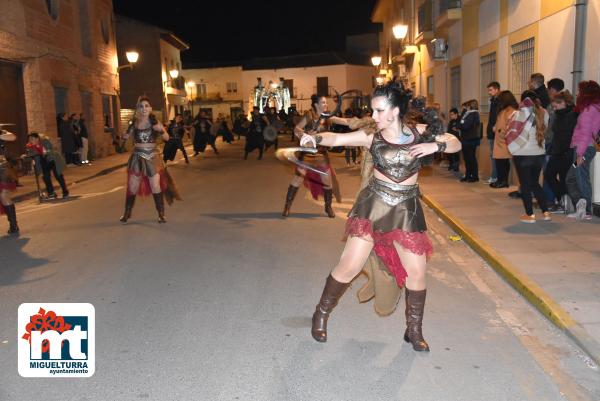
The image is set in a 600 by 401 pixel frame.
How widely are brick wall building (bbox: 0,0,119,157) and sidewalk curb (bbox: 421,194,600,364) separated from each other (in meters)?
13.7

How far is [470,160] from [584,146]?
16.3ft

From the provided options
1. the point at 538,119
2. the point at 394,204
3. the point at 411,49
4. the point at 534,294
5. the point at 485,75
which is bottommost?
the point at 534,294

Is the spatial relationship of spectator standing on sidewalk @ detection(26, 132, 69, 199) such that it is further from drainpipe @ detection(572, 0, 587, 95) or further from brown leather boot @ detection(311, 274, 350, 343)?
drainpipe @ detection(572, 0, 587, 95)

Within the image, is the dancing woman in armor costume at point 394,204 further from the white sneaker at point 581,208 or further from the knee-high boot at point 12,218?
the knee-high boot at point 12,218

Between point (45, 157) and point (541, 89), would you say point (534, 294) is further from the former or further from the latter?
point (45, 157)

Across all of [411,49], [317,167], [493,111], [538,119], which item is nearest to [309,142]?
[317,167]

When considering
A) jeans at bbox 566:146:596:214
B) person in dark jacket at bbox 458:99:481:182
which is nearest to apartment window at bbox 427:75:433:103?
person in dark jacket at bbox 458:99:481:182

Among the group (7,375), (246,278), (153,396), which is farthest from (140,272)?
(153,396)

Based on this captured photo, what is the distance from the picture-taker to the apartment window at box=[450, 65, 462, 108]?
1734 cm

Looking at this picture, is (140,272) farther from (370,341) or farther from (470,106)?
(470,106)

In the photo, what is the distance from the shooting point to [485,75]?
14.6 meters

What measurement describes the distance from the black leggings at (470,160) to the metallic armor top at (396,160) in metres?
9.18

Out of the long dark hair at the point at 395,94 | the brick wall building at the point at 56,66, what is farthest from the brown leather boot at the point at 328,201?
the brick wall building at the point at 56,66

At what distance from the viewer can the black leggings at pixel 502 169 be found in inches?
463
